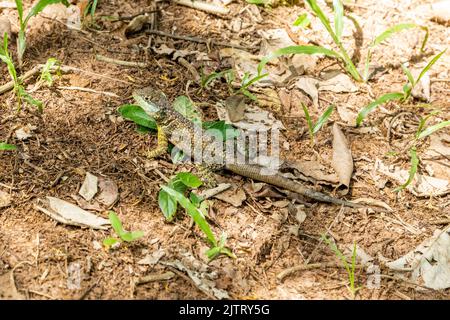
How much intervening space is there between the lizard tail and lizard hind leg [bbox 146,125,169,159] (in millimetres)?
713

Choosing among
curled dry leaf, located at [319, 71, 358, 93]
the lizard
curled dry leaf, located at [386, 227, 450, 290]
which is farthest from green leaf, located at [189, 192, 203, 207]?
curled dry leaf, located at [319, 71, 358, 93]

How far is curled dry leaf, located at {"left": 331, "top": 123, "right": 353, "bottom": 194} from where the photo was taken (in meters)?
4.63

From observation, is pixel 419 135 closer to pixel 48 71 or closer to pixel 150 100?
pixel 150 100

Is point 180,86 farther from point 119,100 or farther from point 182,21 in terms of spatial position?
point 182,21

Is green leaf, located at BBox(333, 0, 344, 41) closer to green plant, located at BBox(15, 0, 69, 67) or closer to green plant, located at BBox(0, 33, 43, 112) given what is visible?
green plant, located at BBox(15, 0, 69, 67)

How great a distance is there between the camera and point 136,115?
15.6 ft

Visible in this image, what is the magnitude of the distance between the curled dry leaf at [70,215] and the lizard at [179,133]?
85cm

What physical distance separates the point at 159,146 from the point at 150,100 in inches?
18.8

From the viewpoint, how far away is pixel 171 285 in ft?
12.2

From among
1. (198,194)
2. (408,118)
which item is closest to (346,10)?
(408,118)

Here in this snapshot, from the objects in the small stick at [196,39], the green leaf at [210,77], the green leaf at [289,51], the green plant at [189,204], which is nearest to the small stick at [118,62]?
the small stick at [196,39]

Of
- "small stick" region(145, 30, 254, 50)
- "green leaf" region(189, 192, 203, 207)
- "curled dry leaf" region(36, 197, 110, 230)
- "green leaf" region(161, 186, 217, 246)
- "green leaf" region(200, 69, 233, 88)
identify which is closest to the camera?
"green leaf" region(161, 186, 217, 246)

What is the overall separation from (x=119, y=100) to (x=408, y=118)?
3.02 m

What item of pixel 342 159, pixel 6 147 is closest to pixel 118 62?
pixel 6 147
